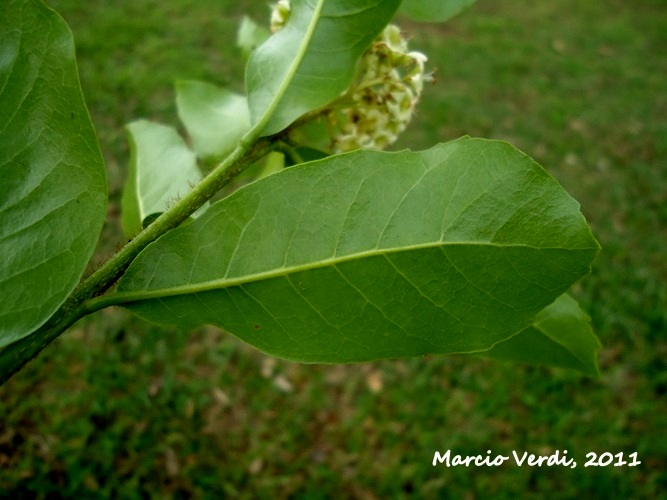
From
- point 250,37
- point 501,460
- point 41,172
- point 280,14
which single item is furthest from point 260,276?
point 501,460

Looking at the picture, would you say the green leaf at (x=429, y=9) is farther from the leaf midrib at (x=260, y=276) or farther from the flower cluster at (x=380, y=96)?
the leaf midrib at (x=260, y=276)

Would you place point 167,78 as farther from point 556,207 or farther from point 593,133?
point 556,207

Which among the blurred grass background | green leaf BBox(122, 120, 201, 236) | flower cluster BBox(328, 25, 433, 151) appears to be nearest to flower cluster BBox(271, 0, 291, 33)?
flower cluster BBox(328, 25, 433, 151)

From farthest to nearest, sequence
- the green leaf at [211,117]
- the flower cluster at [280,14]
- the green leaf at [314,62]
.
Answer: the green leaf at [211,117]
the flower cluster at [280,14]
the green leaf at [314,62]

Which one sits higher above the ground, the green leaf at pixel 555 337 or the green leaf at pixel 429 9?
the green leaf at pixel 429 9

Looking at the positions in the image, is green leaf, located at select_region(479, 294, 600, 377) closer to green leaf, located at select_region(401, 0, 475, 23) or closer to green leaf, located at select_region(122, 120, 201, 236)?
green leaf, located at select_region(401, 0, 475, 23)

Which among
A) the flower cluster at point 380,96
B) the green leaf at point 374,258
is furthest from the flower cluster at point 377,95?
the green leaf at point 374,258

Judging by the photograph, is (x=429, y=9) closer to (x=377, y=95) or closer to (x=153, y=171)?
(x=377, y=95)
